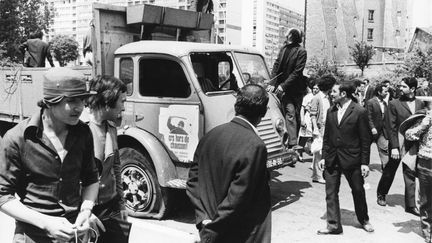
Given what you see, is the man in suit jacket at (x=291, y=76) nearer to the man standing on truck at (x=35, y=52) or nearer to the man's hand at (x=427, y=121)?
the man's hand at (x=427, y=121)

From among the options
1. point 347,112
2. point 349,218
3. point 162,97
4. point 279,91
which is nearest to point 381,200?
point 349,218

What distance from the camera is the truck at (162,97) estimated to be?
595cm

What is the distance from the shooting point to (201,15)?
25.6 feet

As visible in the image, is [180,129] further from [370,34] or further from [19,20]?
[370,34]

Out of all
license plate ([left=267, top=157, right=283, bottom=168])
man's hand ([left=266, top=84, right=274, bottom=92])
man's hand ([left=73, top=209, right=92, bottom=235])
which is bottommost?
license plate ([left=267, top=157, right=283, bottom=168])

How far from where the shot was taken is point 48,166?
2.35m

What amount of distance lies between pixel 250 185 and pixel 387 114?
4933mm

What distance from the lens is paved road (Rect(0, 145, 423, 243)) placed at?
173 inches

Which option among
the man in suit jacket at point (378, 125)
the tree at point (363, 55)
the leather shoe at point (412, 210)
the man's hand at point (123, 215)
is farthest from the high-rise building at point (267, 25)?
the man's hand at point (123, 215)

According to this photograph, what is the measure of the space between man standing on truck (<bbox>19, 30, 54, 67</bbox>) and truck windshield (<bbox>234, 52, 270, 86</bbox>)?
15.5 feet

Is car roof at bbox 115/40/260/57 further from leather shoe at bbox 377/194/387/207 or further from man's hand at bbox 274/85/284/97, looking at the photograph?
leather shoe at bbox 377/194/387/207

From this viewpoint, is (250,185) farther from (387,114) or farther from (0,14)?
(0,14)

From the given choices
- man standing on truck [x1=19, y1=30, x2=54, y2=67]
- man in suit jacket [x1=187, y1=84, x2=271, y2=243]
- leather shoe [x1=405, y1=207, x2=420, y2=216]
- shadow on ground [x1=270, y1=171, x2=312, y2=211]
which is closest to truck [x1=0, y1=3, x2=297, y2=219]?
shadow on ground [x1=270, y1=171, x2=312, y2=211]

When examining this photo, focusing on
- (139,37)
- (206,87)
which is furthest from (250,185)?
(139,37)
